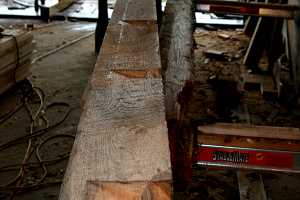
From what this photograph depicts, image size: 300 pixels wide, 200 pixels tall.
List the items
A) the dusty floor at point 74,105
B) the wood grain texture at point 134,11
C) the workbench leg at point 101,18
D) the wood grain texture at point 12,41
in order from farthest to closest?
the workbench leg at point 101,18, the wood grain texture at point 12,41, the dusty floor at point 74,105, the wood grain texture at point 134,11

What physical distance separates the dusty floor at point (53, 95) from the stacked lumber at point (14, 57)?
0.65 ft

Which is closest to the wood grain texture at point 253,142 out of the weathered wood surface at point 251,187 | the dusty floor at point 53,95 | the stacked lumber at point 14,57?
the weathered wood surface at point 251,187

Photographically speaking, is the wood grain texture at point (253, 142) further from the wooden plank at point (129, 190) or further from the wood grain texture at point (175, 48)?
the wooden plank at point (129, 190)

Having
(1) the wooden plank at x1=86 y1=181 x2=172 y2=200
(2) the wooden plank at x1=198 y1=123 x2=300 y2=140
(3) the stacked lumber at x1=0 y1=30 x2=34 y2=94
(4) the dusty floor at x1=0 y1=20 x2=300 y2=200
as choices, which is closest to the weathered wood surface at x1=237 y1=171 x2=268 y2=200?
(4) the dusty floor at x1=0 y1=20 x2=300 y2=200

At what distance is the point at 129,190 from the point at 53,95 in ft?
11.6

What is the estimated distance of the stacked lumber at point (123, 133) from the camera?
947 mm

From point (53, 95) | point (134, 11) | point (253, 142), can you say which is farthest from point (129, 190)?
point (53, 95)

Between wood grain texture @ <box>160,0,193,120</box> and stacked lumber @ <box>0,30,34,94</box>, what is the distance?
6.29 ft

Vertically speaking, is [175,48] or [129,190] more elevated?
[175,48]

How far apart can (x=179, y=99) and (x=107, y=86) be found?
0.30 meters

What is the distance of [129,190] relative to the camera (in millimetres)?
936

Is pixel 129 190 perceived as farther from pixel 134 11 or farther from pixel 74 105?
pixel 74 105

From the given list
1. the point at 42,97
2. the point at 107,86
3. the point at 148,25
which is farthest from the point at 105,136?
the point at 42,97

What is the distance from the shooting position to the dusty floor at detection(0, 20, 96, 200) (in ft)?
10.3
